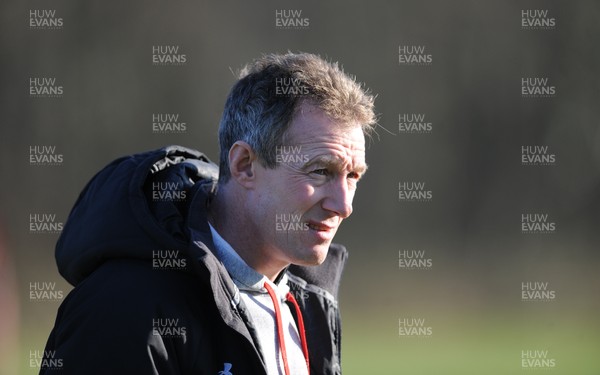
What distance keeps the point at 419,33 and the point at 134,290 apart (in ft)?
16.2

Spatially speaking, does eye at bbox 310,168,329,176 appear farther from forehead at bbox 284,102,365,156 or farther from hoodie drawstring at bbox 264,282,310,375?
hoodie drawstring at bbox 264,282,310,375

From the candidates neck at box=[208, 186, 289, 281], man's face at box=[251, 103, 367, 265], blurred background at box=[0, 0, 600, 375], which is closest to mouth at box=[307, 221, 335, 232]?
man's face at box=[251, 103, 367, 265]

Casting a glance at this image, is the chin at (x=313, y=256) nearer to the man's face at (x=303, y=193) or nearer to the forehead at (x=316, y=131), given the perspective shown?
the man's face at (x=303, y=193)

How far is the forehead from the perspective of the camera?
1866 mm

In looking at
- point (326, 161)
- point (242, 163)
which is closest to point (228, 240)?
point (242, 163)

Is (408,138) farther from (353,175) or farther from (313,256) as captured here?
(313,256)

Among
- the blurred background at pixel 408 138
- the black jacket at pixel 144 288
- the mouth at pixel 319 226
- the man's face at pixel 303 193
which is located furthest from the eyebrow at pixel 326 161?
the blurred background at pixel 408 138

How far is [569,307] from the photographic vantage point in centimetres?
604

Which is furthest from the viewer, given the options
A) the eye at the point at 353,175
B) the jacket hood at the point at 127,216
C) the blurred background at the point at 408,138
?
the blurred background at the point at 408,138

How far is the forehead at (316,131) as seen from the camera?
1.87 metres

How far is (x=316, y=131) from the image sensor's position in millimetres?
1874

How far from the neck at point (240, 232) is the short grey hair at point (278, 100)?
2.7 inches

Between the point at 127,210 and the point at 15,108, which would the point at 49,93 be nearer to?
the point at 15,108

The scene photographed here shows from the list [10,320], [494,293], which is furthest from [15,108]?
[494,293]
